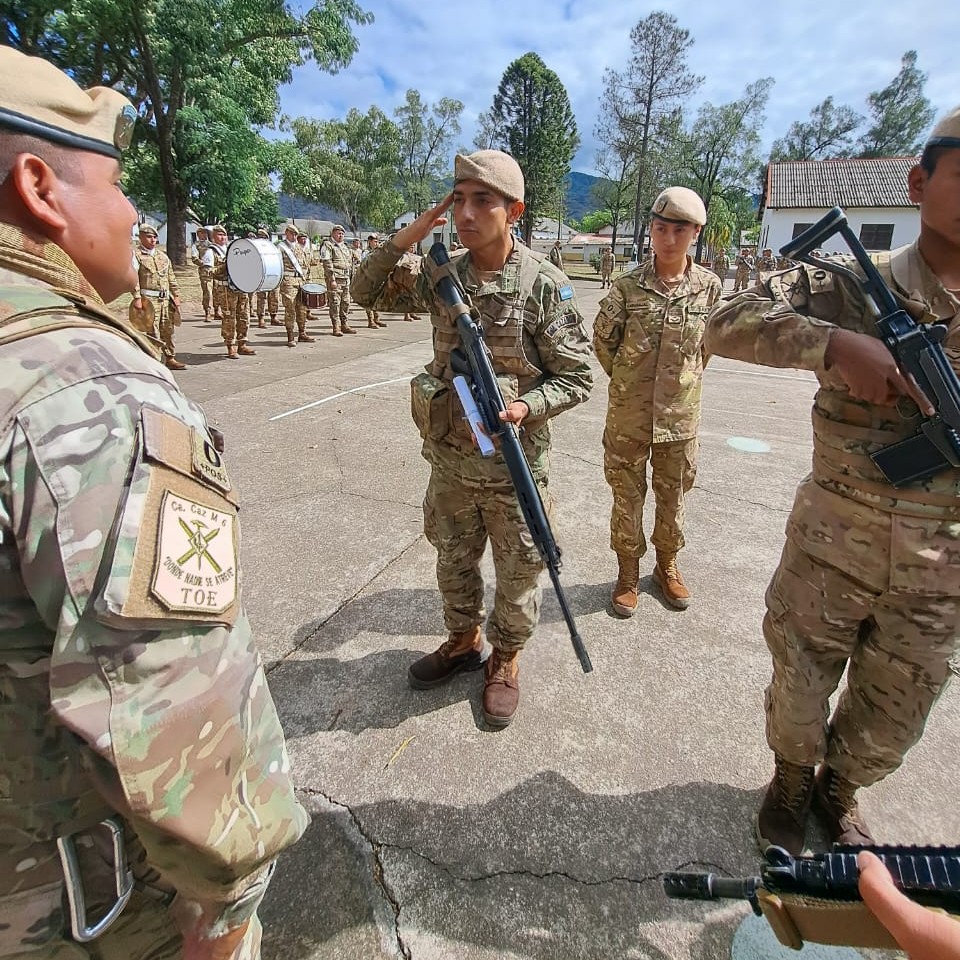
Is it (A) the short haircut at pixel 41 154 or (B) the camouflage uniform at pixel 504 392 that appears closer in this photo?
(A) the short haircut at pixel 41 154

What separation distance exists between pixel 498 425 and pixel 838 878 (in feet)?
4.77

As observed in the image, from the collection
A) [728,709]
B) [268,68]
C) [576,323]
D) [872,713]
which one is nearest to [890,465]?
[872,713]

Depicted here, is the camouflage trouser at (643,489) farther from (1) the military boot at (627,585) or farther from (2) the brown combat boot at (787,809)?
(2) the brown combat boot at (787,809)

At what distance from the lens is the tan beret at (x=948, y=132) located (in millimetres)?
1355

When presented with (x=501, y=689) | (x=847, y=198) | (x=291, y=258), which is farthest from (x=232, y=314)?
(x=847, y=198)

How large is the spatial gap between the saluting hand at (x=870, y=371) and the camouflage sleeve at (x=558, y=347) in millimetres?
874

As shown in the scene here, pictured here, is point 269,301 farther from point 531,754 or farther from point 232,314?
point 531,754

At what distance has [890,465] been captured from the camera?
1.48 meters

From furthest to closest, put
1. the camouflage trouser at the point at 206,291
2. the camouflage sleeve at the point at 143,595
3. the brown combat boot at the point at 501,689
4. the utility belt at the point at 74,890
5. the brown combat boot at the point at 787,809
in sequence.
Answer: the camouflage trouser at the point at 206,291, the brown combat boot at the point at 501,689, the brown combat boot at the point at 787,809, the utility belt at the point at 74,890, the camouflage sleeve at the point at 143,595

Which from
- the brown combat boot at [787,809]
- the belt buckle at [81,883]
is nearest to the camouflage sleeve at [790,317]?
the brown combat boot at [787,809]

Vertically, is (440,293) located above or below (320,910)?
above

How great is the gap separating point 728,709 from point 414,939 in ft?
4.80

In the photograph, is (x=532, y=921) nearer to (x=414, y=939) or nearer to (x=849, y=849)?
(x=414, y=939)

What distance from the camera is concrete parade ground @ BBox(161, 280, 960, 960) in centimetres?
161
